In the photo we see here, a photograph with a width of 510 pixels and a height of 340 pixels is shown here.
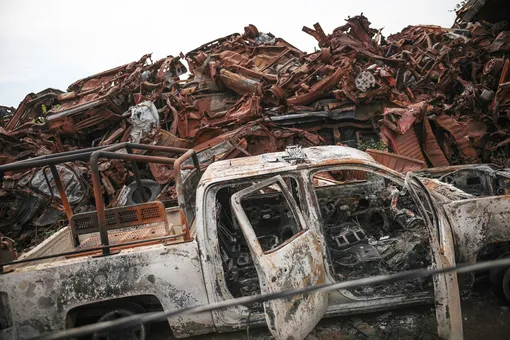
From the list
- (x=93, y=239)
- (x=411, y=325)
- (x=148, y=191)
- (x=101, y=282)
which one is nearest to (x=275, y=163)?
(x=101, y=282)

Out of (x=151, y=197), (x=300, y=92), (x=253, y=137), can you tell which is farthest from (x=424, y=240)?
(x=300, y=92)

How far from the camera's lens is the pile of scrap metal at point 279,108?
20.7 feet

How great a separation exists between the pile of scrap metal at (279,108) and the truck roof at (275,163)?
8.84 feet

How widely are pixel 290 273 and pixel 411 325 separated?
1.44 m

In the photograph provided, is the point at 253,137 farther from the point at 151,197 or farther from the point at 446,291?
the point at 446,291

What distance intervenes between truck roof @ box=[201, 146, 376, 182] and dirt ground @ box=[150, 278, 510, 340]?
1.52 meters

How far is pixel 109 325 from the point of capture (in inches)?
58.9

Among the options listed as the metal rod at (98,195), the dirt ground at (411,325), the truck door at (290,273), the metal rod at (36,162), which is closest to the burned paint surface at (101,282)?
the metal rod at (98,195)

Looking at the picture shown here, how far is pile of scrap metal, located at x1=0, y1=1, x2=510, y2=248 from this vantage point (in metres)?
6.30

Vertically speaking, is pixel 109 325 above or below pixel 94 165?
below

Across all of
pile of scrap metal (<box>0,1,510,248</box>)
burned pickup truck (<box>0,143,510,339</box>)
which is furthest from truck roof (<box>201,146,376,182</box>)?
pile of scrap metal (<box>0,1,510,248</box>)

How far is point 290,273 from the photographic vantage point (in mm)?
2402

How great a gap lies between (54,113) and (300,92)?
615 centimetres

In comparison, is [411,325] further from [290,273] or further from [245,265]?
[245,265]
